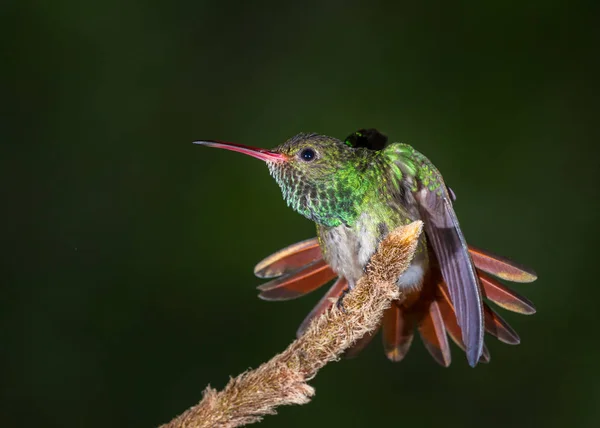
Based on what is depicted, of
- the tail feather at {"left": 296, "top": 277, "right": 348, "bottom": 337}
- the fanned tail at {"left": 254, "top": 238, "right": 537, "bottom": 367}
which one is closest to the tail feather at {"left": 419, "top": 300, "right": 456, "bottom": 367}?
the fanned tail at {"left": 254, "top": 238, "right": 537, "bottom": 367}

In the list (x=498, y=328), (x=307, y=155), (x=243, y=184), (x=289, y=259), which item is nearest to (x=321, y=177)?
(x=307, y=155)

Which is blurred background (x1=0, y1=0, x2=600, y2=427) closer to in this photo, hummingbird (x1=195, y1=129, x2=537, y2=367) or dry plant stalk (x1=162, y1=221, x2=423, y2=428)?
hummingbird (x1=195, y1=129, x2=537, y2=367)

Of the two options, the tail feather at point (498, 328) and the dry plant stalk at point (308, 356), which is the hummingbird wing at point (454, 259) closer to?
the tail feather at point (498, 328)

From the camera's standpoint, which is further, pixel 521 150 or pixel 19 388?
pixel 521 150

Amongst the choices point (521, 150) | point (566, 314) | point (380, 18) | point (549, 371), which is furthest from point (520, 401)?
point (380, 18)

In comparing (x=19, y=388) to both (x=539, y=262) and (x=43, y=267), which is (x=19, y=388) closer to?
(x=43, y=267)

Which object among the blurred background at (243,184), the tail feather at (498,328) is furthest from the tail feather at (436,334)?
the blurred background at (243,184)
